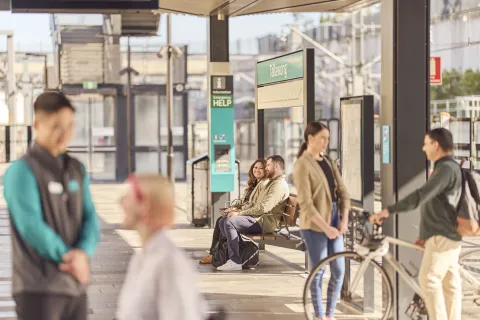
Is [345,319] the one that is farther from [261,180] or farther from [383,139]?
[261,180]

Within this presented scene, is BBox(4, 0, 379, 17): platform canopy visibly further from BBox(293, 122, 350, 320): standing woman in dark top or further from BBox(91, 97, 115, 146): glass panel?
BBox(91, 97, 115, 146): glass panel

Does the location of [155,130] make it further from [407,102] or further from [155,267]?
[155,267]

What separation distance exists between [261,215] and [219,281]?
1.09 metres

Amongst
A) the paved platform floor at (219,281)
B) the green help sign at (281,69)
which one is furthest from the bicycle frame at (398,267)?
the green help sign at (281,69)

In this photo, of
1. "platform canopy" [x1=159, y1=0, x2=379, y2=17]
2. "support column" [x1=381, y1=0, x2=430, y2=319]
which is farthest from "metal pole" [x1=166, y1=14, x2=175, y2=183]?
"support column" [x1=381, y1=0, x2=430, y2=319]

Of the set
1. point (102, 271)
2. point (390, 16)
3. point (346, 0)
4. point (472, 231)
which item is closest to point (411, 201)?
point (472, 231)

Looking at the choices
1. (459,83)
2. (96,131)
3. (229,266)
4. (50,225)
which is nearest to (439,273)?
(50,225)

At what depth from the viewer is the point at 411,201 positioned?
24.3ft

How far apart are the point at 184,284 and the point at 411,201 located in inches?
149

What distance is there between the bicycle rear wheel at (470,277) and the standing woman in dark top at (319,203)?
971 mm

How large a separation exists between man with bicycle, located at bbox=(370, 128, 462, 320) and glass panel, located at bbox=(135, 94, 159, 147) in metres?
24.6

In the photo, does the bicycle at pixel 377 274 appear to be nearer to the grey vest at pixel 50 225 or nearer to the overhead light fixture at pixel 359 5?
the grey vest at pixel 50 225

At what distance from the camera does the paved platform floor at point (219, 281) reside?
9.59 metres

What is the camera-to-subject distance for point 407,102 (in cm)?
849
